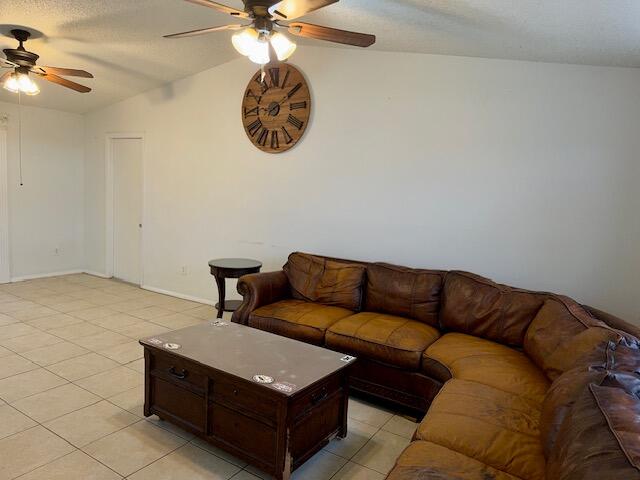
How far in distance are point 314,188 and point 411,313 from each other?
5.40 ft

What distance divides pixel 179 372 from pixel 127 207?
14.2 feet

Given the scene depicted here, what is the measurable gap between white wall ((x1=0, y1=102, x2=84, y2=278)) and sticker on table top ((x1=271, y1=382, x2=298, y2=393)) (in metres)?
5.69

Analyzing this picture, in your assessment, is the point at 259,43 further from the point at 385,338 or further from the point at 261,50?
the point at 385,338

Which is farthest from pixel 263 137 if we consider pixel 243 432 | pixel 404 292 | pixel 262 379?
pixel 243 432

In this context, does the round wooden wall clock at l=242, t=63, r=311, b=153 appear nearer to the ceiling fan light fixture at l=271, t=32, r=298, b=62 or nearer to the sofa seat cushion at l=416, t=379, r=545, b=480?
the ceiling fan light fixture at l=271, t=32, r=298, b=62

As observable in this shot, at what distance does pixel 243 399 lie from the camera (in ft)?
6.91

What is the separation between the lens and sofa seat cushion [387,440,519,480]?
146 centimetres

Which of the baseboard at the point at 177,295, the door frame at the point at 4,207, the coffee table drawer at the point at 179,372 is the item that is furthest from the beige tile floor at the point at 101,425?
the door frame at the point at 4,207

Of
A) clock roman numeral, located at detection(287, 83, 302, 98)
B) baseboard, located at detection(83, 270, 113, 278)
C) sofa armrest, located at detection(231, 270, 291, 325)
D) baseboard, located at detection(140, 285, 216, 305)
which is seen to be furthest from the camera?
baseboard, located at detection(83, 270, 113, 278)

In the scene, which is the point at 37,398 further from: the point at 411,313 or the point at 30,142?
the point at 30,142

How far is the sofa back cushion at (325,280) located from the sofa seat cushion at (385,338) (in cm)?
35

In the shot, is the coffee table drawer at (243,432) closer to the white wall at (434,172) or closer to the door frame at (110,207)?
the white wall at (434,172)

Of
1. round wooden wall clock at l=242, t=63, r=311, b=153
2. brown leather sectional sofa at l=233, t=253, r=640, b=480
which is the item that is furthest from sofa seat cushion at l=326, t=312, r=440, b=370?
round wooden wall clock at l=242, t=63, r=311, b=153

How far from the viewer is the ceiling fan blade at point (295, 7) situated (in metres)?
2.22
